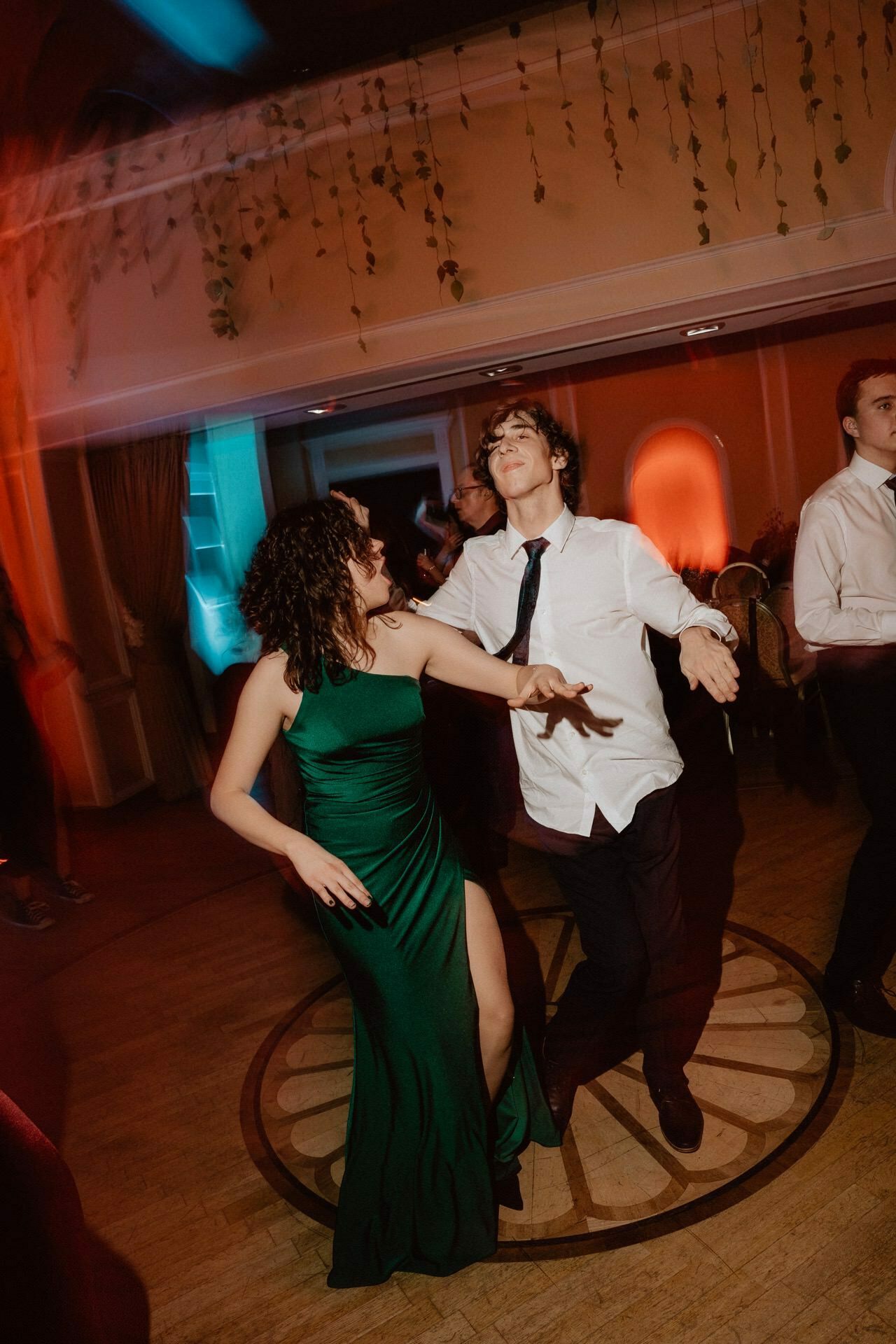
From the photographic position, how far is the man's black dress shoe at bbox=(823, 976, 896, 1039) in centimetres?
181

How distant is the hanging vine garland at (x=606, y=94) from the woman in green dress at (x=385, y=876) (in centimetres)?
274

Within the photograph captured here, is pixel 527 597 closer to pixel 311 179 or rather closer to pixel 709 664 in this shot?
pixel 709 664

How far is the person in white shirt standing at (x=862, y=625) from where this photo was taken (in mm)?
1656

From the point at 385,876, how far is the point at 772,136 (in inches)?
132

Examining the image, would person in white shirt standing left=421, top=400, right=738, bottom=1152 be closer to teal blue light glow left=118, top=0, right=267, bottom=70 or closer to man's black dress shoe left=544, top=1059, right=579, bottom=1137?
man's black dress shoe left=544, top=1059, right=579, bottom=1137

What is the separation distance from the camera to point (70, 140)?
3217 mm

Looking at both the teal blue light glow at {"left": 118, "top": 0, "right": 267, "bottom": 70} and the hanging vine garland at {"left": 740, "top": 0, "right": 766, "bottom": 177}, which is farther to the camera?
the hanging vine garland at {"left": 740, "top": 0, "right": 766, "bottom": 177}

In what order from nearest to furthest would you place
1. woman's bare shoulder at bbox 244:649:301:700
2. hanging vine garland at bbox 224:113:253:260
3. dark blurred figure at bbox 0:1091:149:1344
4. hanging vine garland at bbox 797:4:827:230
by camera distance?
dark blurred figure at bbox 0:1091:149:1344 < woman's bare shoulder at bbox 244:649:301:700 < hanging vine garland at bbox 797:4:827:230 < hanging vine garland at bbox 224:113:253:260

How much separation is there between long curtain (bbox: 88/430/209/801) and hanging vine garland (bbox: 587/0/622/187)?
2.42 m

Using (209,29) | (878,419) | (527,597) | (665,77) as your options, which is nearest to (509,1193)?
(527,597)

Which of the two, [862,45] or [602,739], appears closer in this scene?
[602,739]

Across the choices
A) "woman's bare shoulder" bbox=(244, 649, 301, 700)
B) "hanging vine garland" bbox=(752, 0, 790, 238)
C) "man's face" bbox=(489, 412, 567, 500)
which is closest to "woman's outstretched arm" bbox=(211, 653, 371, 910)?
"woman's bare shoulder" bbox=(244, 649, 301, 700)

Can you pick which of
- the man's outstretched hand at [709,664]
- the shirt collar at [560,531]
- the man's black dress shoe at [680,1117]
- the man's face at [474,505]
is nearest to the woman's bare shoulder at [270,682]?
the shirt collar at [560,531]

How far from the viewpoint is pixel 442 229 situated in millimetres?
3607
